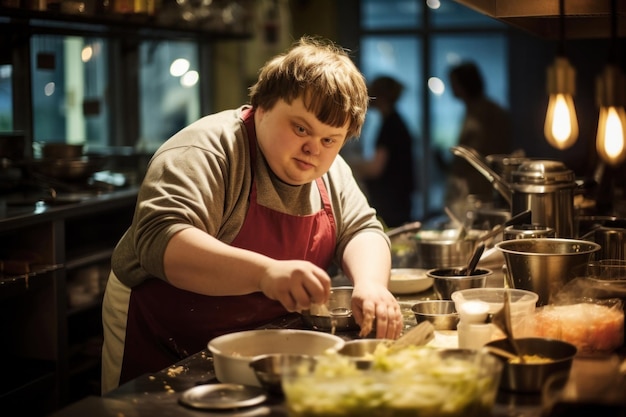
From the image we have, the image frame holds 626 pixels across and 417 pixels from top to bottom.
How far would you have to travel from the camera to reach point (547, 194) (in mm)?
2811

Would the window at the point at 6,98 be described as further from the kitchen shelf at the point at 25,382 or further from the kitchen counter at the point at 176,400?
the kitchen counter at the point at 176,400

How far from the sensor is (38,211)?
396cm

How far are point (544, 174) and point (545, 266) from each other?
75 cm

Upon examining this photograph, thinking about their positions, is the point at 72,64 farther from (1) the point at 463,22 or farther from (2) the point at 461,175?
(1) the point at 463,22

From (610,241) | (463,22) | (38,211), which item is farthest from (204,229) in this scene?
(463,22)

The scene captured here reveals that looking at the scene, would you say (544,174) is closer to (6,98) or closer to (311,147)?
(311,147)

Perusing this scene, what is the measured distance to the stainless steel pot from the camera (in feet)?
9.21

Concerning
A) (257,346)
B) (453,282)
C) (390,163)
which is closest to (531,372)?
(257,346)

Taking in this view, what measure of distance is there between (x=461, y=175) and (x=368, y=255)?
3.79 meters

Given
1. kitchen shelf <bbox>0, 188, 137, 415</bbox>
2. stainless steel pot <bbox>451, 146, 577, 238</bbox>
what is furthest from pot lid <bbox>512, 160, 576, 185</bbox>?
kitchen shelf <bbox>0, 188, 137, 415</bbox>

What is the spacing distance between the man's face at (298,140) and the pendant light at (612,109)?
0.73m

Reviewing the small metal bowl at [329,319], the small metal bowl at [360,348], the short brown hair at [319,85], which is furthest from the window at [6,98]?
the small metal bowl at [360,348]

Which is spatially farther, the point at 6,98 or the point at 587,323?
the point at 6,98

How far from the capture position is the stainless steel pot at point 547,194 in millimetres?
2807
